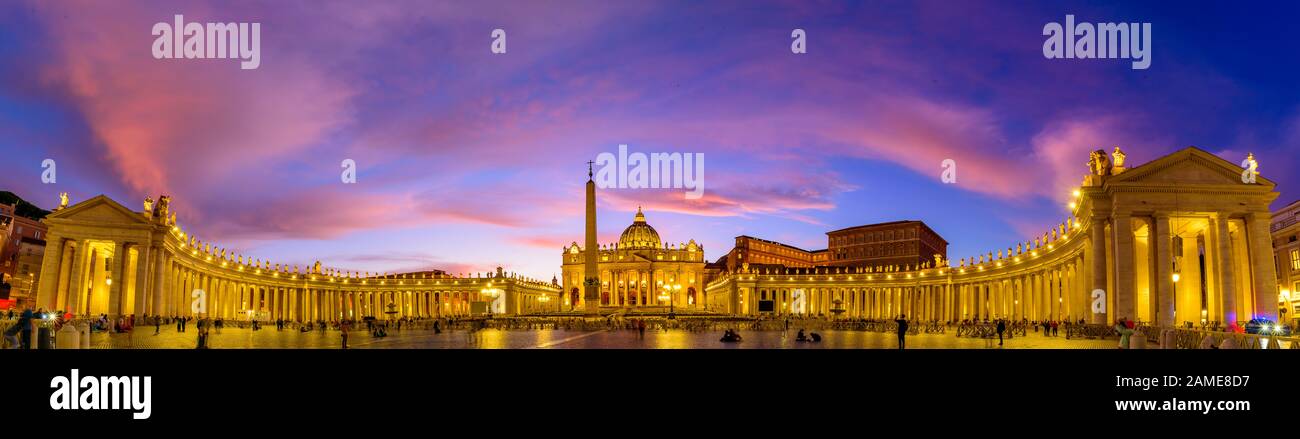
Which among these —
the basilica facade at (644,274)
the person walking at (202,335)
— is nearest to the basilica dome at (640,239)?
the basilica facade at (644,274)

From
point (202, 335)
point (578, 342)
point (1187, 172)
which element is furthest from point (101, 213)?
point (1187, 172)

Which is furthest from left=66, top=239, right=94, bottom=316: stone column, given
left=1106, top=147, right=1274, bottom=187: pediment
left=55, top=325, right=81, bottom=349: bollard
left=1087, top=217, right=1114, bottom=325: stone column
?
left=1106, top=147, right=1274, bottom=187: pediment

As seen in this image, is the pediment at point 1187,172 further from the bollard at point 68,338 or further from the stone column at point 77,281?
the stone column at point 77,281

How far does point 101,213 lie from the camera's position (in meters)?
65.1

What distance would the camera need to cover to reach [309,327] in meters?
67.4

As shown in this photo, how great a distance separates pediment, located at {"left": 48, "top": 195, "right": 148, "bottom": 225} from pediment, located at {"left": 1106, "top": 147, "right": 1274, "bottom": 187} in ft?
232

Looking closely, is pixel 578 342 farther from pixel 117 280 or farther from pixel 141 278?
pixel 117 280

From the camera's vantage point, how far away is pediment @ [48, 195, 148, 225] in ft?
209

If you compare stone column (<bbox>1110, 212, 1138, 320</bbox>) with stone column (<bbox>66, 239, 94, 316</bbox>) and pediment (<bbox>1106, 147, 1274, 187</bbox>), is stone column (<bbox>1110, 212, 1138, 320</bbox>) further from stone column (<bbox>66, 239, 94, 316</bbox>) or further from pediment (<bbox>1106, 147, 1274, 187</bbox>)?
stone column (<bbox>66, 239, 94, 316</bbox>)

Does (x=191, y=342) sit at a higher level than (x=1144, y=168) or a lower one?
lower

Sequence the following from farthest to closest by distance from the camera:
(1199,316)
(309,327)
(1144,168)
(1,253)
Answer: (1,253) → (309,327) → (1199,316) → (1144,168)
